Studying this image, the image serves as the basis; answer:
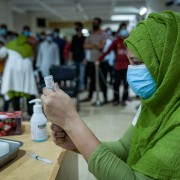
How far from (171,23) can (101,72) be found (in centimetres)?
398

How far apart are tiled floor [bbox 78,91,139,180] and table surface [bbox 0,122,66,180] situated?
6.15ft

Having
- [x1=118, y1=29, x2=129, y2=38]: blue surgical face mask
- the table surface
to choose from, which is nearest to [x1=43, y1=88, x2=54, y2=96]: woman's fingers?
the table surface

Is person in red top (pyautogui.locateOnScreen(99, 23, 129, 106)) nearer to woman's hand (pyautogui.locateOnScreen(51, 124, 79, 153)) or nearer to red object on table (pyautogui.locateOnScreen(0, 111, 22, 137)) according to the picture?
red object on table (pyautogui.locateOnScreen(0, 111, 22, 137))

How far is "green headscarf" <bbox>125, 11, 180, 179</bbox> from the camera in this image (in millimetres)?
665

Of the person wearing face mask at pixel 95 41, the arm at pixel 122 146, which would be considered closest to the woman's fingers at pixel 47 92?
the arm at pixel 122 146

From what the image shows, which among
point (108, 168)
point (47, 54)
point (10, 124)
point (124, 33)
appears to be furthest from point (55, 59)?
point (108, 168)

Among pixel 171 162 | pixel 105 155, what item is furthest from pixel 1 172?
pixel 171 162

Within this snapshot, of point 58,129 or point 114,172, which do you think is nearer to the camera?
point 114,172

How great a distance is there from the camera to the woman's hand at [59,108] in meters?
0.73

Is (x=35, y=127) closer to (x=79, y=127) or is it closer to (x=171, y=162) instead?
(x=79, y=127)

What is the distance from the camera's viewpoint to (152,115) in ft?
2.76

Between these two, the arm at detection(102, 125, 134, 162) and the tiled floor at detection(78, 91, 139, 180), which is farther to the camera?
the tiled floor at detection(78, 91, 139, 180)

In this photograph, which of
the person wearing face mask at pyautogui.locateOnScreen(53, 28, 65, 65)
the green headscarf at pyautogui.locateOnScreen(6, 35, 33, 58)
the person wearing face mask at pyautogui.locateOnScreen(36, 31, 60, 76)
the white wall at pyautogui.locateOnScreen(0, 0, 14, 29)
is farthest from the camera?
the white wall at pyautogui.locateOnScreen(0, 0, 14, 29)

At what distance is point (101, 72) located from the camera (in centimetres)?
473
